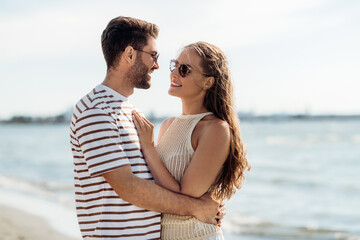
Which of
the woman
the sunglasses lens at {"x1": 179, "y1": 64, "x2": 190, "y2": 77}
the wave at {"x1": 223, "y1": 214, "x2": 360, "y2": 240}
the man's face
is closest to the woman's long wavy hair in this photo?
the woman

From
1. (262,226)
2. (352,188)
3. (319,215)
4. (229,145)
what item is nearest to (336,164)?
(352,188)

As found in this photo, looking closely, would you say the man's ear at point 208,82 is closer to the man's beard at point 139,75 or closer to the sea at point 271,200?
the man's beard at point 139,75

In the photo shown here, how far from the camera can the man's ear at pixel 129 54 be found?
8.66 feet

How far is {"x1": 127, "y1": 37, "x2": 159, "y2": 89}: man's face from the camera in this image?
2689 millimetres

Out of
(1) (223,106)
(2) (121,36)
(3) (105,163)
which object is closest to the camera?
(3) (105,163)

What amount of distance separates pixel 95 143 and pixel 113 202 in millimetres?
335

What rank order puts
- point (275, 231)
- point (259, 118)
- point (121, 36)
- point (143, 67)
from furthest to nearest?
point (259, 118), point (275, 231), point (143, 67), point (121, 36)

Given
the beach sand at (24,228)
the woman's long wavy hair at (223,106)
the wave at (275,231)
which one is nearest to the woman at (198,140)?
the woman's long wavy hair at (223,106)

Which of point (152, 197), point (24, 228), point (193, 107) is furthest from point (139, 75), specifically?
point (24, 228)

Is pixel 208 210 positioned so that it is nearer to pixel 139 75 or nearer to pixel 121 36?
pixel 139 75

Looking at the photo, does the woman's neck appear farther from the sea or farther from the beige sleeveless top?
the sea

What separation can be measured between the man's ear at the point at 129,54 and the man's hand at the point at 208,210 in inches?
36.2

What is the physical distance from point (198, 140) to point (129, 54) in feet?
2.16

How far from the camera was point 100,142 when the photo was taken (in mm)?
2373
